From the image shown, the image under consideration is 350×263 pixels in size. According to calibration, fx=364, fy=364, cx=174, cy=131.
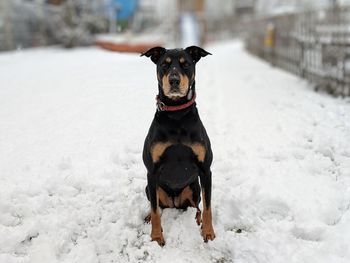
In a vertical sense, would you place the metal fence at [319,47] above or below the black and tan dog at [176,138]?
above

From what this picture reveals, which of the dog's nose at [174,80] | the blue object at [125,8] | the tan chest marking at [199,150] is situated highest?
the blue object at [125,8]

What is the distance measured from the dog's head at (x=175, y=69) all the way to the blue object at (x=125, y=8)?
14785 mm

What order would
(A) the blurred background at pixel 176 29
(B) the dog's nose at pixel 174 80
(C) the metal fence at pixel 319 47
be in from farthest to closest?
(A) the blurred background at pixel 176 29, (C) the metal fence at pixel 319 47, (B) the dog's nose at pixel 174 80

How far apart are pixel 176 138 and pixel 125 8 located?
54.4 ft

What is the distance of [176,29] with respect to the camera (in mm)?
21203

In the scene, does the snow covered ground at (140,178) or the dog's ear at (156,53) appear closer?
the snow covered ground at (140,178)

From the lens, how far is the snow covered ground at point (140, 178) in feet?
10.3

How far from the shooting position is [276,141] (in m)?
4.95

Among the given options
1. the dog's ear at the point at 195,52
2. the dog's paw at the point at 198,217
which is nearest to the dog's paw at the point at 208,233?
the dog's paw at the point at 198,217

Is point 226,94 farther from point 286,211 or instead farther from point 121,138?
point 286,211

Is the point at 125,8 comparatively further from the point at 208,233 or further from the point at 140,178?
the point at 208,233

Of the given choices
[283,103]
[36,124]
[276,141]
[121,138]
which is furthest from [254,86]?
[36,124]

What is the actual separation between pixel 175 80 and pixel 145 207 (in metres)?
1.41

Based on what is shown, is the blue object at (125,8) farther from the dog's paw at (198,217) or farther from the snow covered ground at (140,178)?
the dog's paw at (198,217)
